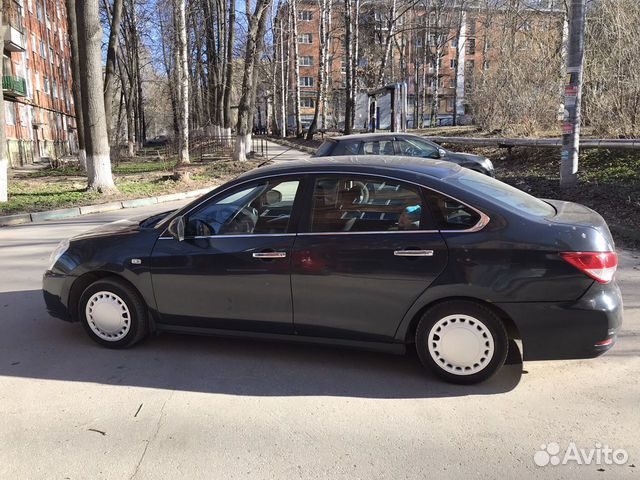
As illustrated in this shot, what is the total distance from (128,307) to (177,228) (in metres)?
0.80

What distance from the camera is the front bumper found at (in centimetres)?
443

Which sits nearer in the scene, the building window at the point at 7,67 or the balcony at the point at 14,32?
the balcony at the point at 14,32

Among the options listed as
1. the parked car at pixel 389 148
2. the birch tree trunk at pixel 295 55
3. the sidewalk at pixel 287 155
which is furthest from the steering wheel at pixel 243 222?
the birch tree trunk at pixel 295 55

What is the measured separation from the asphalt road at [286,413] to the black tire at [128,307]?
0.12m

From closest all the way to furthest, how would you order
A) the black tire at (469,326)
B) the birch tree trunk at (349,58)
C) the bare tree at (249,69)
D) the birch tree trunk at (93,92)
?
the black tire at (469,326), the birch tree trunk at (93,92), the bare tree at (249,69), the birch tree trunk at (349,58)

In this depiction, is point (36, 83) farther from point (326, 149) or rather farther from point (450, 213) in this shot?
point (450, 213)

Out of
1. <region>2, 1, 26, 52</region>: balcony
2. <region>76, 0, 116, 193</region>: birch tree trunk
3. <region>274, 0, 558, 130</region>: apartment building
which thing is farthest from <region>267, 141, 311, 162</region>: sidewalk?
<region>2, 1, 26, 52</region>: balcony

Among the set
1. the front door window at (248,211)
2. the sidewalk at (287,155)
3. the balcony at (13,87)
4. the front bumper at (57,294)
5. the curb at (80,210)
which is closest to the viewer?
the front door window at (248,211)

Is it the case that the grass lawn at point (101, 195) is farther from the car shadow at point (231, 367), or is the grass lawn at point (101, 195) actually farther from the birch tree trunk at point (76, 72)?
the car shadow at point (231, 367)

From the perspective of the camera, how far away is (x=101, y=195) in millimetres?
14492

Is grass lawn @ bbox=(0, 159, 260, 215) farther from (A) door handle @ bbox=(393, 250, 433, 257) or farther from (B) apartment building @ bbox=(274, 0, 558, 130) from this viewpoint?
(A) door handle @ bbox=(393, 250, 433, 257)

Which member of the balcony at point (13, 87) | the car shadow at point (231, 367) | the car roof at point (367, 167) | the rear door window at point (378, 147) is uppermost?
the balcony at point (13, 87)

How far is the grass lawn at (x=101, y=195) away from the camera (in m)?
13.4

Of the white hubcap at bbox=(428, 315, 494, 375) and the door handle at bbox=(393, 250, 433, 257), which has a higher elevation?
the door handle at bbox=(393, 250, 433, 257)
